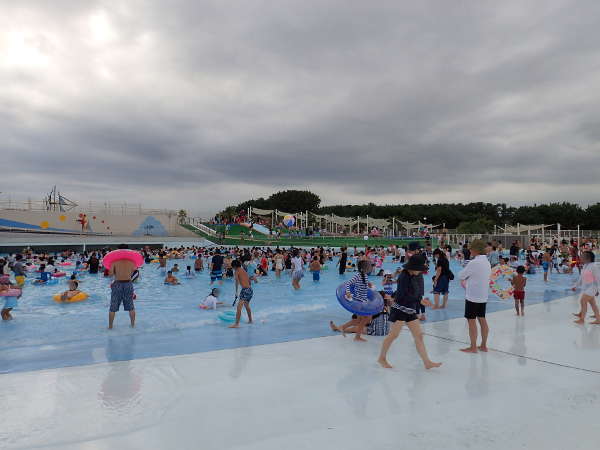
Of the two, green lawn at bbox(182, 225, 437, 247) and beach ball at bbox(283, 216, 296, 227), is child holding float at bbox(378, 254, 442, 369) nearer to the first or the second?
green lawn at bbox(182, 225, 437, 247)

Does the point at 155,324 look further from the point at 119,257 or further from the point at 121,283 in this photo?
the point at 119,257

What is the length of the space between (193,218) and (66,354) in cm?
4881

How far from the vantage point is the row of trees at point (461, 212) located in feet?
227

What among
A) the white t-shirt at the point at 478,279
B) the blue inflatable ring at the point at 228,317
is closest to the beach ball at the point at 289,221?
the blue inflatable ring at the point at 228,317

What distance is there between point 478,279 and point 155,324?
19.7 ft

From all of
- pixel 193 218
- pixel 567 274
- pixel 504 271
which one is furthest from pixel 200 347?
pixel 193 218

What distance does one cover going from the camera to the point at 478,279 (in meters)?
5.09

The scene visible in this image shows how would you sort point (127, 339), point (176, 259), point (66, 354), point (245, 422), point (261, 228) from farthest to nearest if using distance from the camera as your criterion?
point (261, 228)
point (176, 259)
point (127, 339)
point (66, 354)
point (245, 422)

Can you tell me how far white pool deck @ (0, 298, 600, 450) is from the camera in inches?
119

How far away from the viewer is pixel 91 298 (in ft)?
37.9

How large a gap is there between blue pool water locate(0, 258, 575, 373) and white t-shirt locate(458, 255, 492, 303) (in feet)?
8.47

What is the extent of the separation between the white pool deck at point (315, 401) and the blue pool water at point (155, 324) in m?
0.85

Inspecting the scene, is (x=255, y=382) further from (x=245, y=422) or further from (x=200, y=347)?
(x=200, y=347)

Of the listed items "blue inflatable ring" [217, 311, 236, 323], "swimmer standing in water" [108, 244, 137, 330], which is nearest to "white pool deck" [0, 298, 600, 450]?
"blue inflatable ring" [217, 311, 236, 323]
